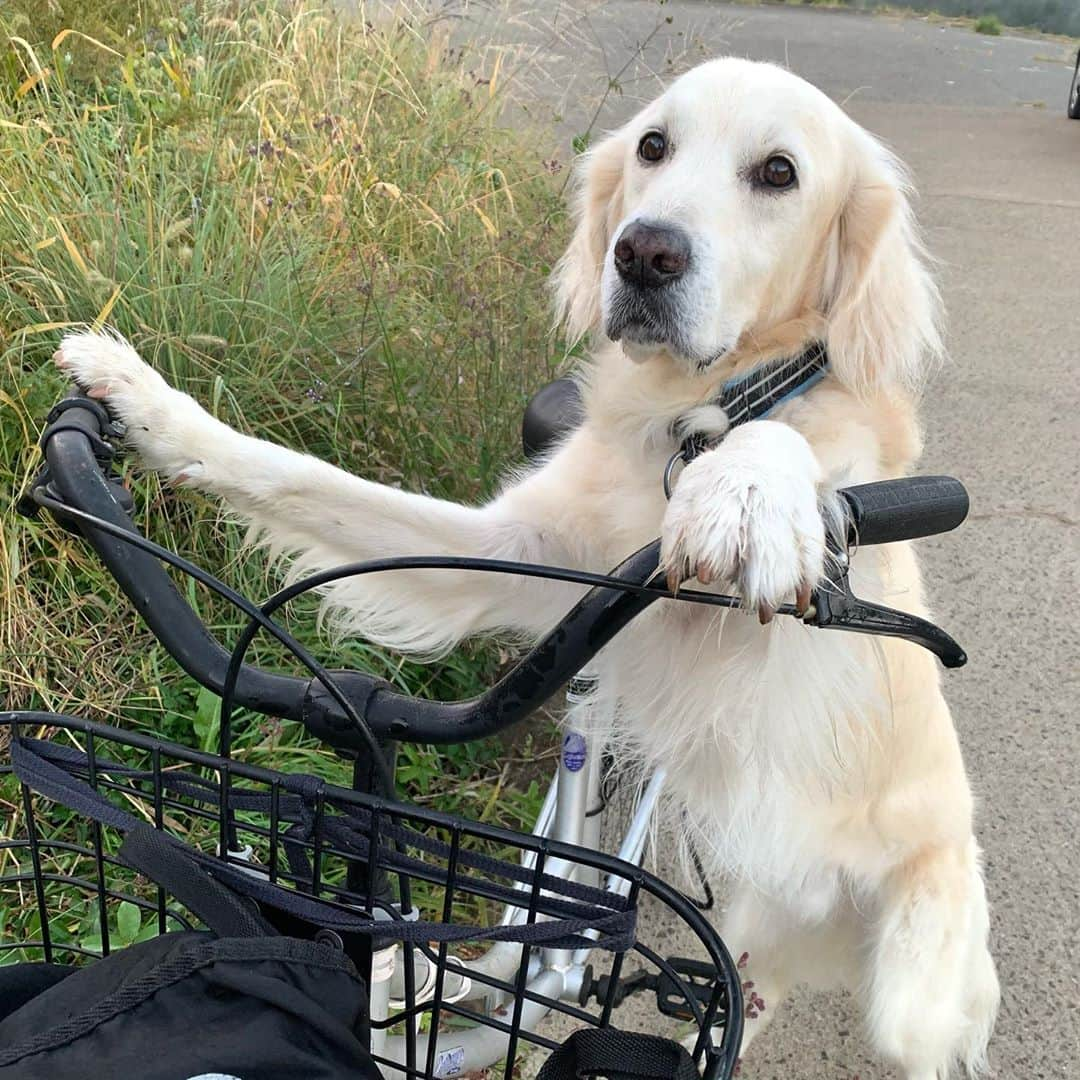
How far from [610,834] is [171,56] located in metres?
3.38

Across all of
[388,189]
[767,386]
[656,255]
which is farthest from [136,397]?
[388,189]

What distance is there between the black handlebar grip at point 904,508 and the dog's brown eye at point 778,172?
125 centimetres

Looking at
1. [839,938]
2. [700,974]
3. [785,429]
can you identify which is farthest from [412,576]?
[839,938]

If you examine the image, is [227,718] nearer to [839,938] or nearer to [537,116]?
[839,938]

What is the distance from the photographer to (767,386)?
208 cm

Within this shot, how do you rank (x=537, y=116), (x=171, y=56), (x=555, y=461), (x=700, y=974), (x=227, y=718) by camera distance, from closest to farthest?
(x=227, y=718), (x=700, y=974), (x=555, y=461), (x=171, y=56), (x=537, y=116)

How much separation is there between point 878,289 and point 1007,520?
9.41 ft

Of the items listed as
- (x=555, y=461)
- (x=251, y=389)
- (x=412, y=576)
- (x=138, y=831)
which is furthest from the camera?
(x=251, y=389)

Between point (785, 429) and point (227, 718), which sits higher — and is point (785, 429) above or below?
above

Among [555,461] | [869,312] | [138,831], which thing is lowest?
[555,461]

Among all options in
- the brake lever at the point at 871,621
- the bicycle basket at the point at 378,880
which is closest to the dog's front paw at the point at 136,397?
the bicycle basket at the point at 378,880

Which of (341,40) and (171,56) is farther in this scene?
(341,40)

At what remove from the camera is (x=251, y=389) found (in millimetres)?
3184

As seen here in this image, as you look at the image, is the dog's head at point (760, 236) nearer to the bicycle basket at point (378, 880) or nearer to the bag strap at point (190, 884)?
the bicycle basket at point (378, 880)
